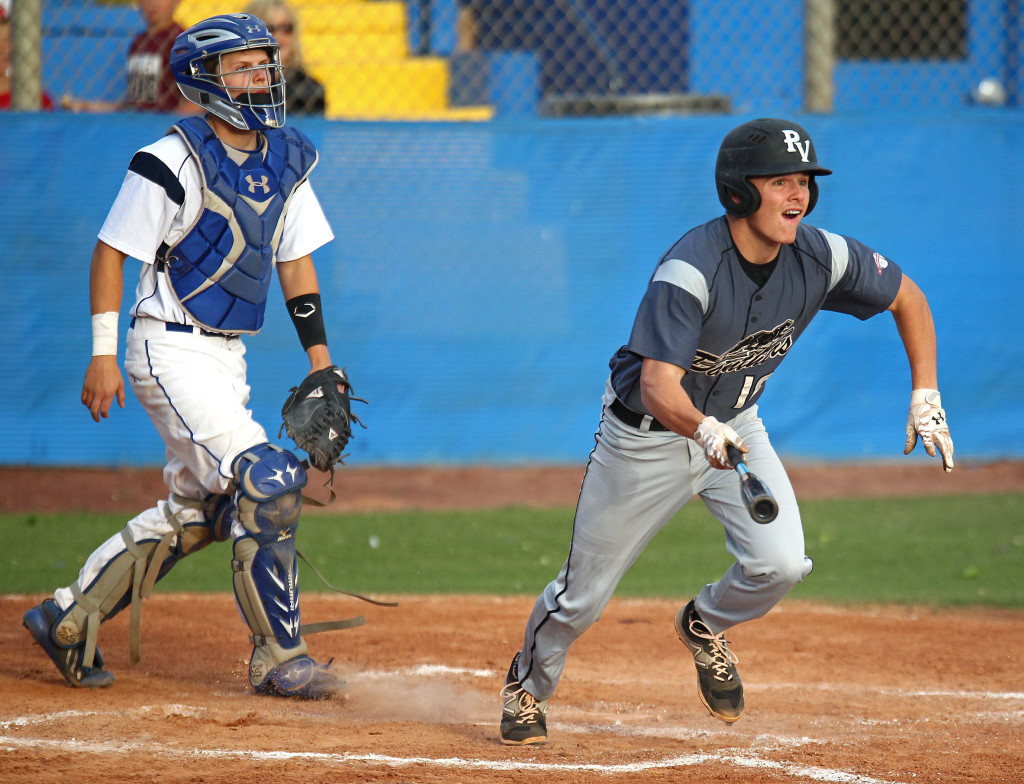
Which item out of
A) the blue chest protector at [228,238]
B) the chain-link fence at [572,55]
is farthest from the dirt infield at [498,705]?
the chain-link fence at [572,55]

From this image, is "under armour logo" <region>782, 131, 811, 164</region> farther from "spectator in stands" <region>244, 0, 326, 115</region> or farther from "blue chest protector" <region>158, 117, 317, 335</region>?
"spectator in stands" <region>244, 0, 326, 115</region>

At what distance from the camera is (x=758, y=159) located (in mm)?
3516

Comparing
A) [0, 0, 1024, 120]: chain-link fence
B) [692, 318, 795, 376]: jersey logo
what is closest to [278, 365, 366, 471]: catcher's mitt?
[692, 318, 795, 376]: jersey logo

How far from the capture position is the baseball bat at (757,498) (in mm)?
2936

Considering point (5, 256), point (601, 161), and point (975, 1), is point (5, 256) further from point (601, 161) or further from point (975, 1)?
point (975, 1)

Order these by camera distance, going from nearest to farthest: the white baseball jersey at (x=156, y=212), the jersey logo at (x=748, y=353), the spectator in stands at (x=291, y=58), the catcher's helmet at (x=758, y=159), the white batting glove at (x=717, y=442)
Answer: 1. the white batting glove at (x=717, y=442)
2. the catcher's helmet at (x=758, y=159)
3. the jersey logo at (x=748, y=353)
4. the white baseball jersey at (x=156, y=212)
5. the spectator in stands at (x=291, y=58)

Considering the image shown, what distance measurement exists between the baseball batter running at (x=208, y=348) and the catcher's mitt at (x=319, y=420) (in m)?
0.02

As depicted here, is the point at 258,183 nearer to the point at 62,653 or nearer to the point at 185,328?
the point at 185,328

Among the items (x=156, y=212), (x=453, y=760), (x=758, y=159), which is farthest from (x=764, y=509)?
(x=156, y=212)

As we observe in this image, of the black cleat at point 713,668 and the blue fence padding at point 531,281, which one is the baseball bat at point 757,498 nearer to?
the black cleat at point 713,668

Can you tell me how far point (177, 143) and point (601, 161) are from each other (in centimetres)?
434

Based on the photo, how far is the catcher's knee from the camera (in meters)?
4.00

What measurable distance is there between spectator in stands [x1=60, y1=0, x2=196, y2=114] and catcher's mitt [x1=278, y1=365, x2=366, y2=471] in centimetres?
411

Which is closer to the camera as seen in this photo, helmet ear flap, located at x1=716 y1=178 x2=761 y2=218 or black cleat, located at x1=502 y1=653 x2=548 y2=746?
helmet ear flap, located at x1=716 y1=178 x2=761 y2=218
